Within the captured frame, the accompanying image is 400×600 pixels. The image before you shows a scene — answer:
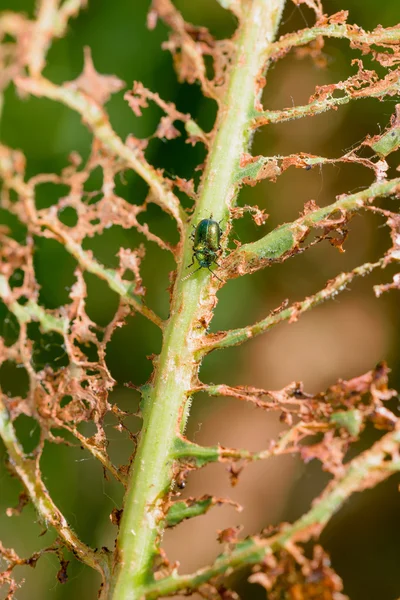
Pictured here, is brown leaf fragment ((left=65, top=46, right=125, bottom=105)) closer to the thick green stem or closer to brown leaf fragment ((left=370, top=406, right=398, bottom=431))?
the thick green stem

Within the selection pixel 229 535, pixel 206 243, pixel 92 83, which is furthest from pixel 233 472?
pixel 92 83

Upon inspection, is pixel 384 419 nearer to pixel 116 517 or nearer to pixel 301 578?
pixel 301 578

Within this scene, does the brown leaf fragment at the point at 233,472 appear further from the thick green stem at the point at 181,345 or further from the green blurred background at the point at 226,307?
the green blurred background at the point at 226,307

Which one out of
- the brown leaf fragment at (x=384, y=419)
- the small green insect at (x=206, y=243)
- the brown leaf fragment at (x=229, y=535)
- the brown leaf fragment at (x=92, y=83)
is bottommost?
the brown leaf fragment at (x=229, y=535)

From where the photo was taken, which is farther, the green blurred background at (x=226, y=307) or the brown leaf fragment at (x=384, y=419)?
the green blurred background at (x=226, y=307)

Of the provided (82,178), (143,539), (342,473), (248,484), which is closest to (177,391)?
(143,539)

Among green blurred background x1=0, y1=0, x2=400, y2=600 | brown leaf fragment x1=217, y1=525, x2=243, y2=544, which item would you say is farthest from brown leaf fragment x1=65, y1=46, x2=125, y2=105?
brown leaf fragment x1=217, y1=525, x2=243, y2=544

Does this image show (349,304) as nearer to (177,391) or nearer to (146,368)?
(146,368)

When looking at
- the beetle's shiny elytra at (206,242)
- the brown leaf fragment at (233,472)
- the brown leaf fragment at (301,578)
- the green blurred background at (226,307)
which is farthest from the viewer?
the green blurred background at (226,307)

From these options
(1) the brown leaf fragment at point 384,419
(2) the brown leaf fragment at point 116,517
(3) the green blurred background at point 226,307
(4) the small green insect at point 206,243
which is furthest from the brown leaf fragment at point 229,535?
(3) the green blurred background at point 226,307
